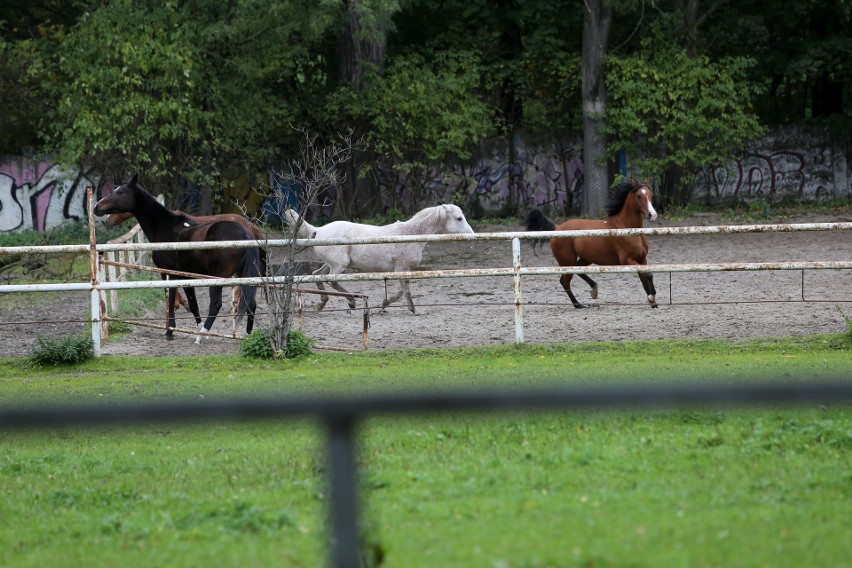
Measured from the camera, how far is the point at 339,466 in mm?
2254

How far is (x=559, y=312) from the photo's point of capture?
45.4 feet

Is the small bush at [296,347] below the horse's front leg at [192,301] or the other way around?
below

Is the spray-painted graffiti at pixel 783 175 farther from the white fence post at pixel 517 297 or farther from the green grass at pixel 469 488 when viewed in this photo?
the green grass at pixel 469 488

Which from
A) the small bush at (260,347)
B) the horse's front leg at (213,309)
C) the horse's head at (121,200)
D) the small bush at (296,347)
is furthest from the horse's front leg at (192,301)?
the small bush at (296,347)

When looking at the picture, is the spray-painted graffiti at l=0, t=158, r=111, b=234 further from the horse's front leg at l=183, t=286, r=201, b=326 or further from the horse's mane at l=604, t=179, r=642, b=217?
the horse's mane at l=604, t=179, r=642, b=217

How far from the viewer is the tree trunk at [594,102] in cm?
2628

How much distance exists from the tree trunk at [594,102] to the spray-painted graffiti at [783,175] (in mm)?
3351

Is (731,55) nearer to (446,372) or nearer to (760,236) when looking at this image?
(760,236)

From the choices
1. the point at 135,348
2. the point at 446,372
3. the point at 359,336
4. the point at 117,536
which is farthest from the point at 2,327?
the point at 117,536

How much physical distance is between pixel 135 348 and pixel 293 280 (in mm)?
2684

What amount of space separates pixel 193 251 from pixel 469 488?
31.2 feet

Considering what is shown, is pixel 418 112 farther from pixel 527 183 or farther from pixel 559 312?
pixel 559 312

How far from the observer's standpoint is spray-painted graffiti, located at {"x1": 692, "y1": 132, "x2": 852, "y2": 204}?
2839 centimetres

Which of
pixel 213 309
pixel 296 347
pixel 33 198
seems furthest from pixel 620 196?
pixel 33 198
